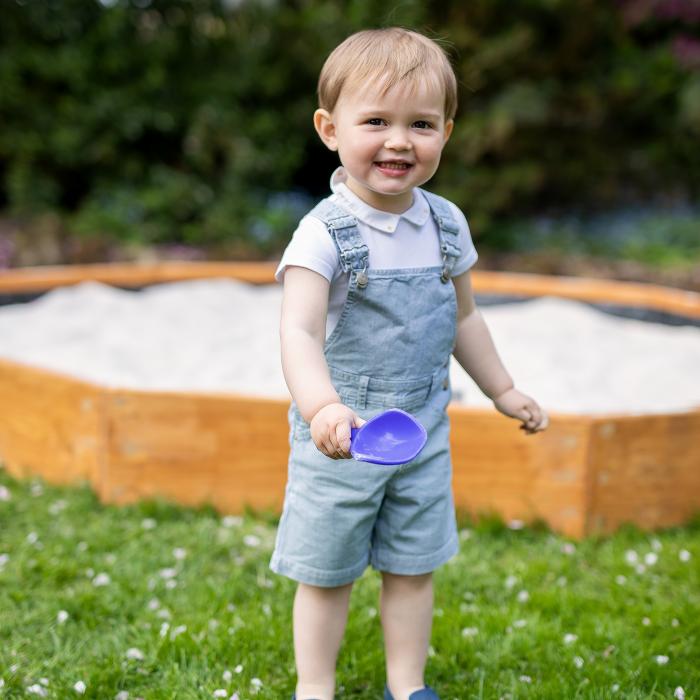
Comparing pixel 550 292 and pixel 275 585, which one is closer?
pixel 275 585

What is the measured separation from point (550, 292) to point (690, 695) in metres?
3.32

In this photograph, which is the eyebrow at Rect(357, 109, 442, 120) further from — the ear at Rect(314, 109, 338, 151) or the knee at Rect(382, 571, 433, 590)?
the knee at Rect(382, 571, 433, 590)

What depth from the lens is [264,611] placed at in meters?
2.34

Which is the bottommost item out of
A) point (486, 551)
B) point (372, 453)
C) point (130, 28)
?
point (486, 551)

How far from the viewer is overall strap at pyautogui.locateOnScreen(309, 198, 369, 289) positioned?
5.70 ft

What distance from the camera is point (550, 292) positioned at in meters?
5.15

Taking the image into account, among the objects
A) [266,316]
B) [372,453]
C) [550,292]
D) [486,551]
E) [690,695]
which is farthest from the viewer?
[550,292]

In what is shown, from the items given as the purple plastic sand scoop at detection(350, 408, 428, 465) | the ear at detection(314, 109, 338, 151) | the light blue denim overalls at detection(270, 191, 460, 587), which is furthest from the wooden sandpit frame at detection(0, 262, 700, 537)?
the purple plastic sand scoop at detection(350, 408, 428, 465)

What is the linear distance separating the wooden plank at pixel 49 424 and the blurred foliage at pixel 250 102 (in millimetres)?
3957

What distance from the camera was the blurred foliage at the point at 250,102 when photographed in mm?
7617

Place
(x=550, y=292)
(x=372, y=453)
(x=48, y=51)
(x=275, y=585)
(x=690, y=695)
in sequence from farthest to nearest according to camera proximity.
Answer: (x=48, y=51) < (x=550, y=292) < (x=275, y=585) < (x=690, y=695) < (x=372, y=453)

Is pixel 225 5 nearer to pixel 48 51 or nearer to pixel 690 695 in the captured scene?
pixel 48 51

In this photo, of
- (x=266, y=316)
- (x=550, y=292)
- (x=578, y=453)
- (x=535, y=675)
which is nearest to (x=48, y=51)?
(x=266, y=316)

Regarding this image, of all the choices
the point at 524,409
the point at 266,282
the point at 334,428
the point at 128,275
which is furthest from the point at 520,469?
the point at 128,275
